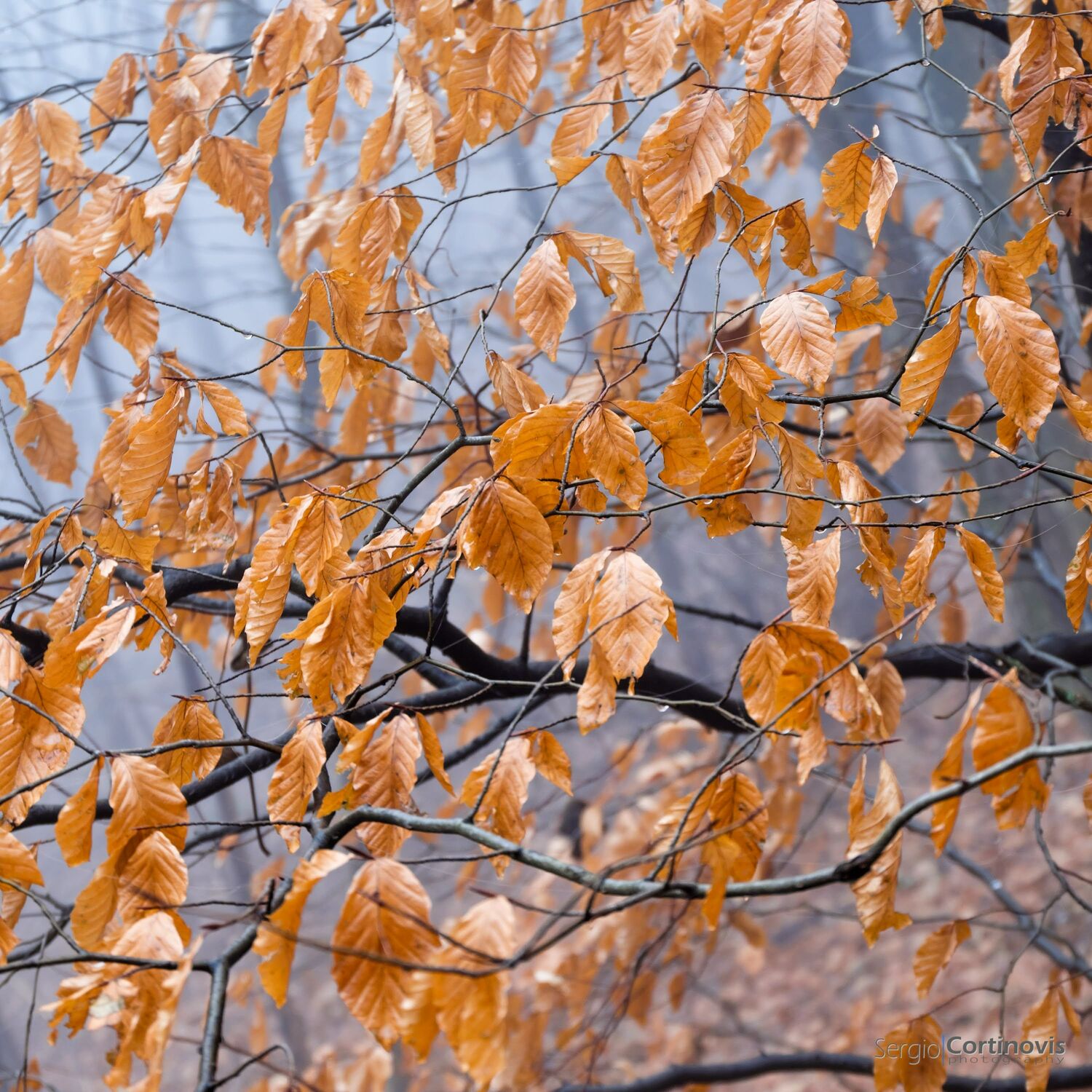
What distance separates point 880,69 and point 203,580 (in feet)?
6.40

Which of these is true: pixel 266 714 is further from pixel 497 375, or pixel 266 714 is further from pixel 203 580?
pixel 497 375

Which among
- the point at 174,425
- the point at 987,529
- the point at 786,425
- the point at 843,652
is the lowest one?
the point at 843,652

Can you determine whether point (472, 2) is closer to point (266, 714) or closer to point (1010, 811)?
point (1010, 811)

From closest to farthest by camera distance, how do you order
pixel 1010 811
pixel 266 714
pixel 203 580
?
pixel 1010 811 < pixel 203 580 < pixel 266 714

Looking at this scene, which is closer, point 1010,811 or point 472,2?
point 1010,811

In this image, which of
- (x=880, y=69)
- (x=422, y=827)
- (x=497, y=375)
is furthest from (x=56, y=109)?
(x=880, y=69)

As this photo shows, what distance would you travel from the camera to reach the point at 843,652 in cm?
73

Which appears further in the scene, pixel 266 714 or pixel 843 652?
pixel 266 714

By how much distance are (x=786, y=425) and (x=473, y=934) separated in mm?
1136

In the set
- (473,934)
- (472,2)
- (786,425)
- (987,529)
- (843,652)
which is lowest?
(473,934)

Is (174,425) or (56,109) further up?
(56,109)

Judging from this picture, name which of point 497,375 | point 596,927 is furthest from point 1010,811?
point 596,927

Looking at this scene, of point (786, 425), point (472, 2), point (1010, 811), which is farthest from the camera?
point (786, 425)

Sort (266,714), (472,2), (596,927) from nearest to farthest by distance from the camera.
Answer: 1. (472,2)
2. (596,927)
3. (266,714)
